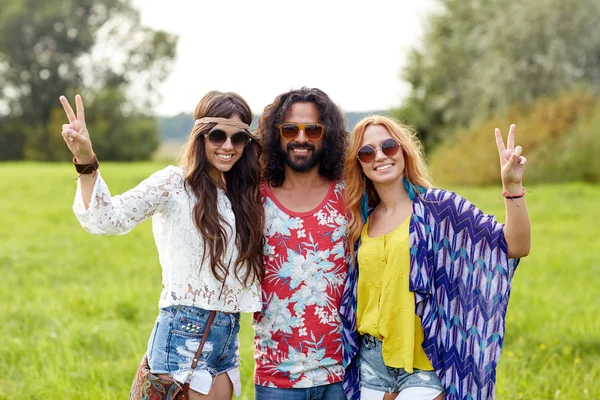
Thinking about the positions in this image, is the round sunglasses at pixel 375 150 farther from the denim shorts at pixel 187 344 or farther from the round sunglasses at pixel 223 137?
the denim shorts at pixel 187 344

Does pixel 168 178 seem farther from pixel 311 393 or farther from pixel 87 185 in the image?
pixel 311 393

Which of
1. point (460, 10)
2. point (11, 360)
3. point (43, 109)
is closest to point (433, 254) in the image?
point (11, 360)

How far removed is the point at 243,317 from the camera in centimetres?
734

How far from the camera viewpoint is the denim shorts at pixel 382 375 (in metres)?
3.27

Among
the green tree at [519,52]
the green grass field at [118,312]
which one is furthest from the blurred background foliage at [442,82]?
the green grass field at [118,312]

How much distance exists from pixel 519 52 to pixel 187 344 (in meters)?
23.5

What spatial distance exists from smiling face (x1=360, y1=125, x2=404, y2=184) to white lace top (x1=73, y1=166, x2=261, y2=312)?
746 millimetres

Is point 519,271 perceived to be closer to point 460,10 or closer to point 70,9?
point 460,10

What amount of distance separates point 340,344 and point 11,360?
3269mm

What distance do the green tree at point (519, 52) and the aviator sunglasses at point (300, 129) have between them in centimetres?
2208

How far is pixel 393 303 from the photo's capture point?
10.8 feet

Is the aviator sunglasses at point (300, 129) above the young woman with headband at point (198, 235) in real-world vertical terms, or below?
above

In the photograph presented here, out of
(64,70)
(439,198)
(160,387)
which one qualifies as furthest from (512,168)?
(64,70)

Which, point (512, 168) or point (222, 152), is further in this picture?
point (222, 152)
